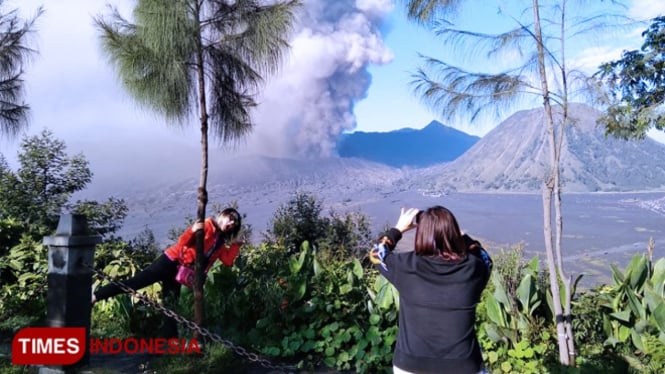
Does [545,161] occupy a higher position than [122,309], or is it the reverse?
[545,161]

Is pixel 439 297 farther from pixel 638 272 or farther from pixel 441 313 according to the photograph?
pixel 638 272

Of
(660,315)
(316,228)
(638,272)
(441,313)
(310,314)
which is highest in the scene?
(441,313)

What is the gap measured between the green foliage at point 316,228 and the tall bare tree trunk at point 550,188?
3.07 meters

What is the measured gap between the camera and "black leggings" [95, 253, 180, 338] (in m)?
3.57

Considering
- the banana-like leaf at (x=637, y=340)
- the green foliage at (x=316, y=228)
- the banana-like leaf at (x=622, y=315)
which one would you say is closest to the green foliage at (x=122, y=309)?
the green foliage at (x=316, y=228)

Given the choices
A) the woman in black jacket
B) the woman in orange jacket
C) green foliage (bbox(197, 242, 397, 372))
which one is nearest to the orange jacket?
the woman in orange jacket

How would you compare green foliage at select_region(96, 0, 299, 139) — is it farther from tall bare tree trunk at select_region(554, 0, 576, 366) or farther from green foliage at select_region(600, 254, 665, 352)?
green foliage at select_region(600, 254, 665, 352)

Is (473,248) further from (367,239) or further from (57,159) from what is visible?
(57,159)

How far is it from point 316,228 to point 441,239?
448 cm

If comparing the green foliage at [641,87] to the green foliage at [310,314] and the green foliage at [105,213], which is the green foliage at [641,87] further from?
the green foliage at [105,213]

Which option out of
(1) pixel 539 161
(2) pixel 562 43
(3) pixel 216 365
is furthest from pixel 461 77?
(3) pixel 216 365

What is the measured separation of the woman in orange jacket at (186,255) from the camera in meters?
3.55

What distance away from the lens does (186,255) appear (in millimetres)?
3617

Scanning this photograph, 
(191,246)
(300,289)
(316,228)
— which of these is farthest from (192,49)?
(316,228)
